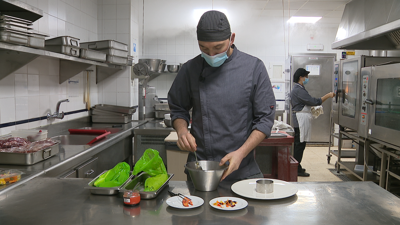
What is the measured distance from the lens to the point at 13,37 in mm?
1911

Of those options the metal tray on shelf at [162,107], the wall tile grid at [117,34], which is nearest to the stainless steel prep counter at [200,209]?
the wall tile grid at [117,34]

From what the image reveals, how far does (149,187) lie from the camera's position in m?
1.37

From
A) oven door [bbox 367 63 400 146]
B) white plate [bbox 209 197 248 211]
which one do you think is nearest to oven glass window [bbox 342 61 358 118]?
oven door [bbox 367 63 400 146]

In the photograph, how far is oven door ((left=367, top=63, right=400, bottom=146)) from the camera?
328cm

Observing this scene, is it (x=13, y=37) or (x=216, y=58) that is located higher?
(x=13, y=37)

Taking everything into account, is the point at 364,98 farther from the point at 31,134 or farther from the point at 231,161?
the point at 31,134

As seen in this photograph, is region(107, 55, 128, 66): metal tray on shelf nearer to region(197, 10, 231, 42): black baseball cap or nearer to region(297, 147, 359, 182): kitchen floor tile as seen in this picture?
region(197, 10, 231, 42): black baseball cap

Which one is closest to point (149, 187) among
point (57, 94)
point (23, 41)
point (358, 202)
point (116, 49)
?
point (358, 202)

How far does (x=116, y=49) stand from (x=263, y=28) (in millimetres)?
3933

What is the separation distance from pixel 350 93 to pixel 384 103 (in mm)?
1018

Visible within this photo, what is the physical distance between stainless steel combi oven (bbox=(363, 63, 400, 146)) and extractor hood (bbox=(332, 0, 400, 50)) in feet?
1.26

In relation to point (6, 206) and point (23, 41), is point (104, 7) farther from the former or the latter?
point (6, 206)

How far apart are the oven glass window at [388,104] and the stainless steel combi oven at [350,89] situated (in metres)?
0.40

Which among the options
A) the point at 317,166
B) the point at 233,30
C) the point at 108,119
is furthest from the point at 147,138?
the point at 233,30
